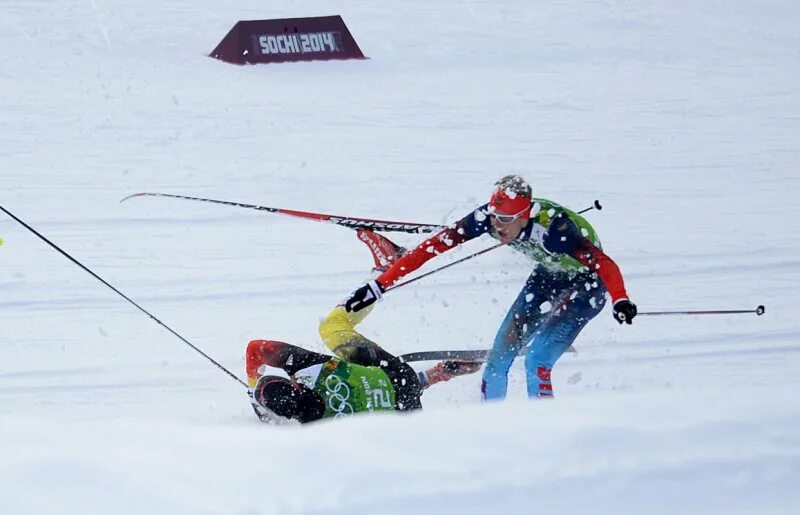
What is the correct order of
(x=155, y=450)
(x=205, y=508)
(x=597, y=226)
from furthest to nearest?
(x=597, y=226)
(x=155, y=450)
(x=205, y=508)

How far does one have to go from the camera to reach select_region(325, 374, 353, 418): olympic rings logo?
17.7 ft

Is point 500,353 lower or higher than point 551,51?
lower

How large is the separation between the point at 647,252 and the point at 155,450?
7180mm

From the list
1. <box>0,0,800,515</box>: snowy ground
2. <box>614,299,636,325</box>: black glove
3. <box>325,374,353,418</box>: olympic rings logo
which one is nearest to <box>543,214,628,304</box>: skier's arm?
<box>614,299,636,325</box>: black glove

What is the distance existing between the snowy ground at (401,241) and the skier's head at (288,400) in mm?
773

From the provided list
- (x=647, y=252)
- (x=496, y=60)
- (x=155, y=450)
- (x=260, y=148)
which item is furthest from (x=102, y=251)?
(x=496, y=60)

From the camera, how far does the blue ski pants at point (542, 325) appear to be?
5.88 m

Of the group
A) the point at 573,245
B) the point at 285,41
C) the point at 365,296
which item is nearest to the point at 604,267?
the point at 573,245

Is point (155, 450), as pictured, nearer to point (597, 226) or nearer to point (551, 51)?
point (597, 226)

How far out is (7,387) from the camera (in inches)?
258

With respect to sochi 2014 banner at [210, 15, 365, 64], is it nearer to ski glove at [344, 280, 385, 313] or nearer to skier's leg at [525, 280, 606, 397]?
ski glove at [344, 280, 385, 313]

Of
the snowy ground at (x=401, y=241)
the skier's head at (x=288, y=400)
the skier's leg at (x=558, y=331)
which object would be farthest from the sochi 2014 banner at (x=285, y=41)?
the skier's head at (x=288, y=400)

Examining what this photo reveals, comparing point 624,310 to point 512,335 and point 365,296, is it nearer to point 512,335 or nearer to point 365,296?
point 512,335

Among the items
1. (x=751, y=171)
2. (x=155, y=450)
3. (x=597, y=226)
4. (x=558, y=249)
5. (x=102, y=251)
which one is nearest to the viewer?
(x=155, y=450)
